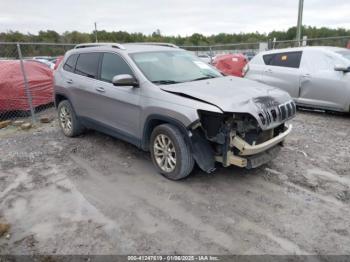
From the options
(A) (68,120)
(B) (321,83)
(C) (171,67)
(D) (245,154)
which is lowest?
(A) (68,120)

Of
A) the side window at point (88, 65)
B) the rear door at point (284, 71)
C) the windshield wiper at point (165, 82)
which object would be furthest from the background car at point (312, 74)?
the side window at point (88, 65)

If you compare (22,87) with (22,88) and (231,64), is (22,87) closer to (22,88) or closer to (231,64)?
(22,88)

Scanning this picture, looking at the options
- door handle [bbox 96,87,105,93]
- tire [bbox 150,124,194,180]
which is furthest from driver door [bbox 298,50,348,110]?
door handle [bbox 96,87,105,93]

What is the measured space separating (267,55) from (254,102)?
5424 mm

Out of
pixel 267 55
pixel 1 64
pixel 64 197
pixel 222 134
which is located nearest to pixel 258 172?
pixel 222 134

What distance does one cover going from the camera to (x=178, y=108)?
150 inches

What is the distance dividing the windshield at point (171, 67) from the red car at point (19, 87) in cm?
474

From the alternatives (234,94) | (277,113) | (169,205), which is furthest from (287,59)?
(169,205)

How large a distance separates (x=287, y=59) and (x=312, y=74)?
929 millimetres

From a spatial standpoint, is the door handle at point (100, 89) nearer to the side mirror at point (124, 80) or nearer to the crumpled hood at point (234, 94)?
the side mirror at point (124, 80)

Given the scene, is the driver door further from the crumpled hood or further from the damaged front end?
the damaged front end

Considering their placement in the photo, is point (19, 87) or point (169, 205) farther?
point (19, 87)

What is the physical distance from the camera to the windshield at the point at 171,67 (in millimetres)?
4473

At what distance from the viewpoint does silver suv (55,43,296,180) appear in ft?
12.1
